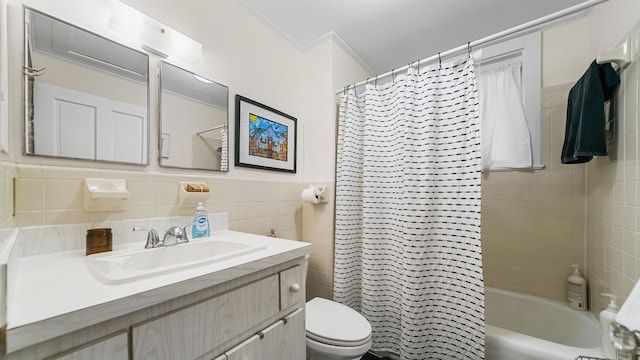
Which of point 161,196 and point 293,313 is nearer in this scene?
point 293,313

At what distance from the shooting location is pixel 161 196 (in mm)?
1111

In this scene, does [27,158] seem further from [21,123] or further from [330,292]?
[330,292]

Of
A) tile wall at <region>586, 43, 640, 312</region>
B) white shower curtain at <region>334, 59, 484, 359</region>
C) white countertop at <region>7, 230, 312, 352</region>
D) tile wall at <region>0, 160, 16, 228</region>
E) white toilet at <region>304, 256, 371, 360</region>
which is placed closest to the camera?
white countertop at <region>7, 230, 312, 352</region>

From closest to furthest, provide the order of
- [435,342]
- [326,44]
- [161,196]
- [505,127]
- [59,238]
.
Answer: [59,238] → [161,196] → [435,342] → [505,127] → [326,44]

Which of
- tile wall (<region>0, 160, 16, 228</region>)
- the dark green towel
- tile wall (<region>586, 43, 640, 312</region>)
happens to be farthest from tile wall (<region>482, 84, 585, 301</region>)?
tile wall (<region>0, 160, 16, 228</region>)

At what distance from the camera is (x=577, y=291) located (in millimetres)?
1495

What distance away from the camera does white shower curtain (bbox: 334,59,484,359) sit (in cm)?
122

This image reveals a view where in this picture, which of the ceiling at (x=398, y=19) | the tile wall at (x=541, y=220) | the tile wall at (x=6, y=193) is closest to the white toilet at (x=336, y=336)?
the tile wall at (x=6, y=193)

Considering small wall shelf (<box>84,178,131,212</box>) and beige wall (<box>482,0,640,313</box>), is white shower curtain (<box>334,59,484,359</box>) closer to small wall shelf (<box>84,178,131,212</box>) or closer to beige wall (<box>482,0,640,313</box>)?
beige wall (<box>482,0,640,313</box>)

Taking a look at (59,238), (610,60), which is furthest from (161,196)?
(610,60)

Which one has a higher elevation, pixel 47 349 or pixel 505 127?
pixel 505 127

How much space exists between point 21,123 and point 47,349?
2.63 feet

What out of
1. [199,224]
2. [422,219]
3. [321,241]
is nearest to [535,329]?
[422,219]

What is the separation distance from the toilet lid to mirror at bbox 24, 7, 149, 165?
1.13 m
